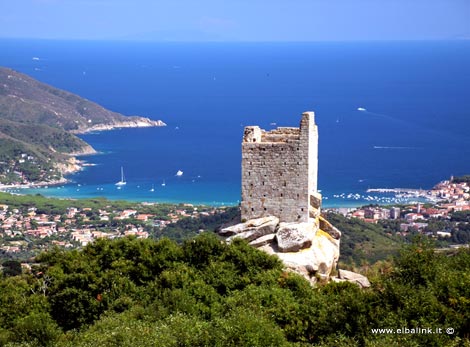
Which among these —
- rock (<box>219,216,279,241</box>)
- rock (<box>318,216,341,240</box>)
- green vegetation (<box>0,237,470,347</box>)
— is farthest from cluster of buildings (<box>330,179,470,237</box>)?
green vegetation (<box>0,237,470,347</box>)

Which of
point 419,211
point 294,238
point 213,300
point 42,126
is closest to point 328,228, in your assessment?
point 294,238

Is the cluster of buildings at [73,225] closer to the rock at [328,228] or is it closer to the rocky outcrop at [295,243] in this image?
the rock at [328,228]

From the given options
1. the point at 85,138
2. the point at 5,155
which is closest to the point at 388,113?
the point at 85,138

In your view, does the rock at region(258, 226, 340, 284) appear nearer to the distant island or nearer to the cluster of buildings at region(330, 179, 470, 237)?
the cluster of buildings at region(330, 179, 470, 237)

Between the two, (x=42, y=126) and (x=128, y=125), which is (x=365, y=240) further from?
(x=128, y=125)

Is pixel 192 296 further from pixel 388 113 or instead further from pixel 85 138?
pixel 388 113

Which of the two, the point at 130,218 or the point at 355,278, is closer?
the point at 355,278
